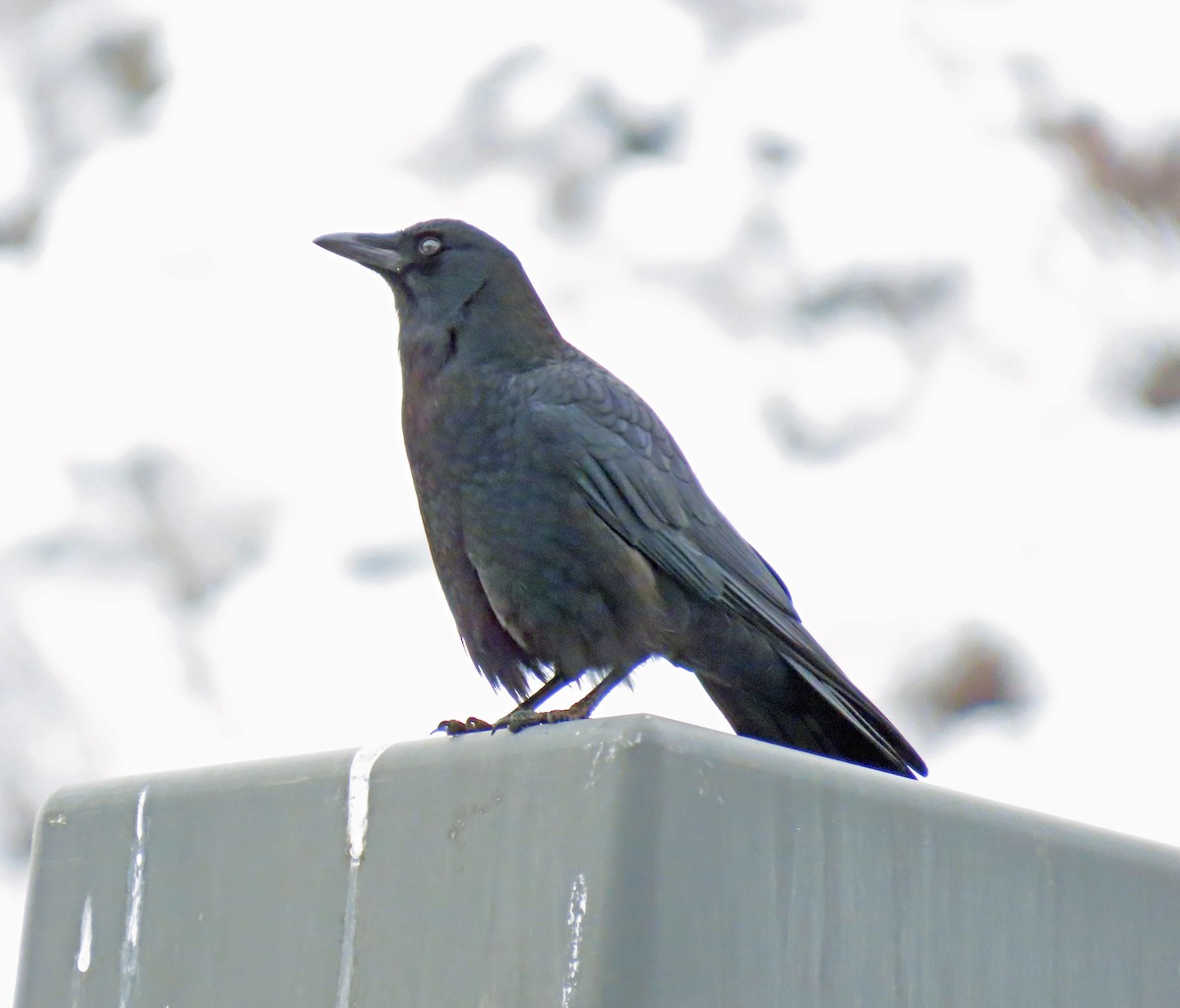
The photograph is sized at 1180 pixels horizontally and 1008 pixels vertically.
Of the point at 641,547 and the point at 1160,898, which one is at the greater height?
the point at 641,547

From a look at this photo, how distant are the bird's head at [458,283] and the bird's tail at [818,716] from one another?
91 cm

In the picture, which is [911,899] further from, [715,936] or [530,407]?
[530,407]

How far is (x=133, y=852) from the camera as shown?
2.67 metres

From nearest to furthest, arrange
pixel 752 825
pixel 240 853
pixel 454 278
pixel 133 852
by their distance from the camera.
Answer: pixel 752 825 < pixel 240 853 < pixel 133 852 < pixel 454 278

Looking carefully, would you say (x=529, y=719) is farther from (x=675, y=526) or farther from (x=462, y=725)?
(x=675, y=526)

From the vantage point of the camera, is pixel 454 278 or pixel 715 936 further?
pixel 454 278

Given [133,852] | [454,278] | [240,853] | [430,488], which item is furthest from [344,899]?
[454,278]

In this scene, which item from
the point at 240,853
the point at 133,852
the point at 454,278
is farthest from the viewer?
the point at 454,278

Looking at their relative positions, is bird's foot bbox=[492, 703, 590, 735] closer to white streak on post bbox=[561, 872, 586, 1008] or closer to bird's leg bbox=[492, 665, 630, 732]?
bird's leg bbox=[492, 665, 630, 732]

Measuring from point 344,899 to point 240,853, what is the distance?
22cm

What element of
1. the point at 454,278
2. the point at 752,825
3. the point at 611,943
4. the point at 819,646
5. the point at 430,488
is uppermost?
the point at 454,278

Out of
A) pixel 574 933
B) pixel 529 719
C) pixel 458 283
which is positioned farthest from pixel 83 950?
pixel 458 283

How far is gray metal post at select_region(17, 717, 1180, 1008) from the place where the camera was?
2072 mm

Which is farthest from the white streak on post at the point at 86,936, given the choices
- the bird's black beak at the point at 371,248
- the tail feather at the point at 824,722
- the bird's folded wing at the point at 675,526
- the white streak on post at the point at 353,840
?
the bird's black beak at the point at 371,248
